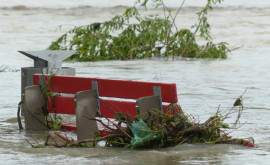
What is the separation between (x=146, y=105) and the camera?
7336 mm

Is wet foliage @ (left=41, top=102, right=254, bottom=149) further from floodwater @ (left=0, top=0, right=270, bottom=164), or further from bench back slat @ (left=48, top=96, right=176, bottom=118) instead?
bench back slat @ (left=48, top=96, right=176, bottom=118)

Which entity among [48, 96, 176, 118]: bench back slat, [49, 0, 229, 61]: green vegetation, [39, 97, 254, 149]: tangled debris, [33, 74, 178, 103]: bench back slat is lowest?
[39, 97, 254, 149]: tangled debris

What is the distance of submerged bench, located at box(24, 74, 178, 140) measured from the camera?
7422 millimetres

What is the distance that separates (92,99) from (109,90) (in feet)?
0.68

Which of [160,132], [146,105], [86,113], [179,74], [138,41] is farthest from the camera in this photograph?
[138,41]

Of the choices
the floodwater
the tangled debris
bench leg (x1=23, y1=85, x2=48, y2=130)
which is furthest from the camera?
bench leg (x1=23, y1=85, x2=48, y2=130)

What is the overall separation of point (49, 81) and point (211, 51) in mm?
10143

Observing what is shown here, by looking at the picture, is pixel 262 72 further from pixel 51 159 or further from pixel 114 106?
pixel 51 159

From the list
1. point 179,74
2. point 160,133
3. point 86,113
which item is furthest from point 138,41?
point 160,133

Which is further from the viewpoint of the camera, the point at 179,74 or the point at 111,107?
the point at 179,74

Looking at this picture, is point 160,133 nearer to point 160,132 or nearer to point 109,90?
point 160,132

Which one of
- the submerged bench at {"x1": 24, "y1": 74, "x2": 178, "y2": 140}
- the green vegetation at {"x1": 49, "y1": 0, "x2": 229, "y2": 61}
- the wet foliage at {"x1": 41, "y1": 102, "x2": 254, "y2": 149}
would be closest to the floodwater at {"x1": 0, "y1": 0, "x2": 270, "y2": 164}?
the wet foliage at {"x1": 41, "y1": 102, "x2": 254, "y2": 149}

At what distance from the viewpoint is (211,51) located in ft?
60.4

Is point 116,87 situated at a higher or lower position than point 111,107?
higher
